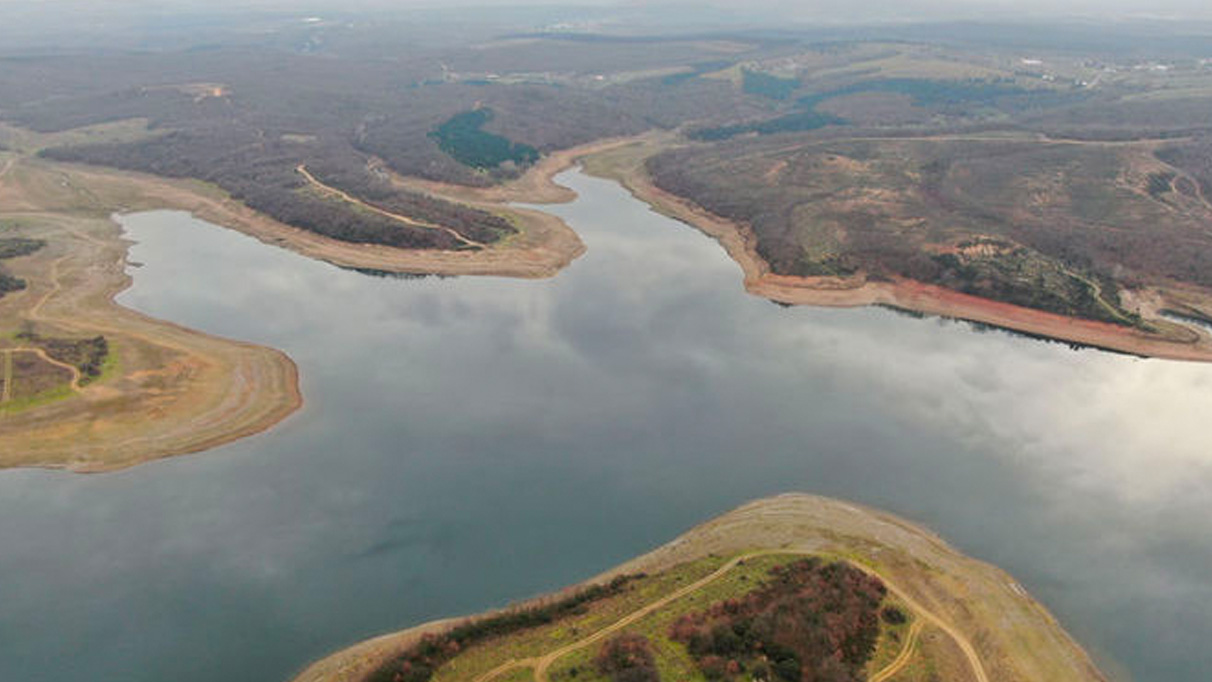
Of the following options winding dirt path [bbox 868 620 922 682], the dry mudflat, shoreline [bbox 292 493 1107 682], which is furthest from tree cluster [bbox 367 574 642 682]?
the dry mudflat

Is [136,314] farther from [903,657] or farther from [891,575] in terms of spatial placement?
[903,657]

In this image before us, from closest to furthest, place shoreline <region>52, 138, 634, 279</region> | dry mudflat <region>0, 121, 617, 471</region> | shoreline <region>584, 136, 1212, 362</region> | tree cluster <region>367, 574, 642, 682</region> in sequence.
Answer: tree cluster <region>367, 574, 642, 682</region> → dry mudflat <region>0, 121, 617, 471</region> → shoreline <region>584, 136, 1212, 362</region> → shoreline <region>52, 138, 634, 279</region>

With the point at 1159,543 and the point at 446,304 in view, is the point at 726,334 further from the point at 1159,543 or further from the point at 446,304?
the point at 1159,543

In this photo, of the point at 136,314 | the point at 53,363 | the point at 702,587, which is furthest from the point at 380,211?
the point at 702,587

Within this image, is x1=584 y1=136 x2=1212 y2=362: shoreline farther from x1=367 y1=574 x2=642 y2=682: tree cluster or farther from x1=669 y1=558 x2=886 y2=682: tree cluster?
x1=367 y1=574 x2=642 y2=682: tree cluster

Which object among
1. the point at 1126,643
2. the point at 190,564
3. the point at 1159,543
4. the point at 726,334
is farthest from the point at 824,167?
the point at 190,564

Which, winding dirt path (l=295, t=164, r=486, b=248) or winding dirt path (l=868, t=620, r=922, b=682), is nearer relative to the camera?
winding dirt path (l=868, t=620, r=922, b=682)

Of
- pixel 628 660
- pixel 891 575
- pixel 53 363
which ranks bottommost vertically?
pixel 891 575

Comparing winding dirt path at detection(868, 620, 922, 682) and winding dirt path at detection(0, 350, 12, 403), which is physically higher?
winding dirt path at detection(0, 350, 12, 403)
